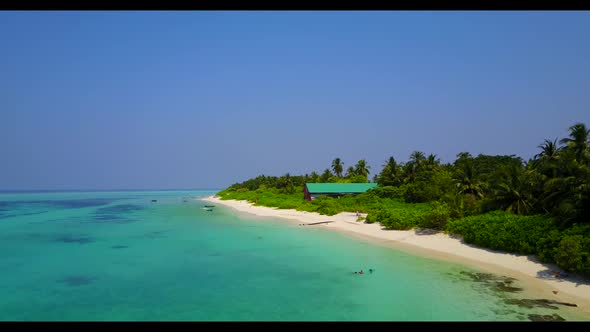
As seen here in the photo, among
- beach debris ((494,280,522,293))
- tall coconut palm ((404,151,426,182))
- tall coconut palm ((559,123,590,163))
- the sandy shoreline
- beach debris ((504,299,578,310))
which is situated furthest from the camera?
tall coconut palm ((404,151,426,182))

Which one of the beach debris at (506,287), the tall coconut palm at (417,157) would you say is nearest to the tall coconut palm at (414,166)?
the tall coconut palm at (417,157)

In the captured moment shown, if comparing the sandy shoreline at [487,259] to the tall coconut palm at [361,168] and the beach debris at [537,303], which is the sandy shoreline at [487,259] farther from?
the tall coconut palm at [361,168]

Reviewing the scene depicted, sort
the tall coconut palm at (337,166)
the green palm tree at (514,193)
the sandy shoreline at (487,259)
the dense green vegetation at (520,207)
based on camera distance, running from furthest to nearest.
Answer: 1. the tall coconut palm at (337,166)
2. the green palm tree at (514,193)
3. the dense green vegetation at (520,207)
4. the sandy shoreline at (487,259)

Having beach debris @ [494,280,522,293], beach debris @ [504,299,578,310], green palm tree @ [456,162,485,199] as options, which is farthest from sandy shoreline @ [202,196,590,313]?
green palm tree @ [456,162,485,199]

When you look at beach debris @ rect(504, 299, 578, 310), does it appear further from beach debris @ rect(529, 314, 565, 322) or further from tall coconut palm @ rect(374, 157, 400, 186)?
tall coconut palm @ rect(374, 157, 400, 186)
